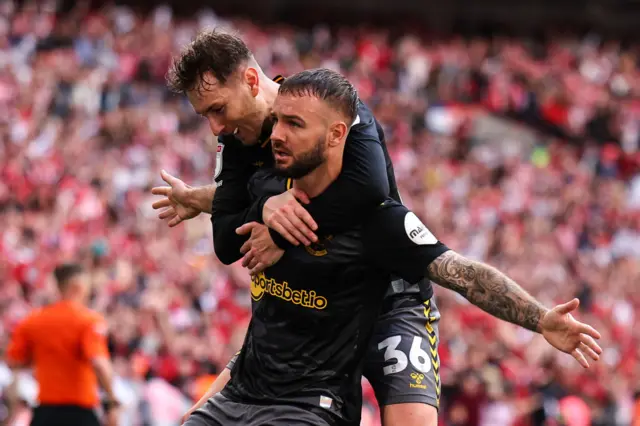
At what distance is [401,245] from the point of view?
14.4 feet

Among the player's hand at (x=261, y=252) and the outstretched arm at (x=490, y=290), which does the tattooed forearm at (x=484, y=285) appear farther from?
the player's hand at (x=261, y=252)

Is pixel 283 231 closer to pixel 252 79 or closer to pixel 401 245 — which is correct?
pixel 401 245

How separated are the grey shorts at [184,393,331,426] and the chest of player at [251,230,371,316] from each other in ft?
1.25

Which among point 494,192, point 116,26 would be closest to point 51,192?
point 116,26

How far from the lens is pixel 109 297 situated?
11.2 metres

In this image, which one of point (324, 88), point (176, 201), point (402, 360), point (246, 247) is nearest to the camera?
point (324, 88)

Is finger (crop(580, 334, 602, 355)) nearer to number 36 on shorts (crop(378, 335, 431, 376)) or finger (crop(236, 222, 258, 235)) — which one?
number 36 on shorts (crop(378, 335, 431, 376))

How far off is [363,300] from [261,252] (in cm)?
44

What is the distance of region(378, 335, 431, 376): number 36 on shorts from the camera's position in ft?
16.4

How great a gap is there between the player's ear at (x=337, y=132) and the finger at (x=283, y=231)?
1.19 feet

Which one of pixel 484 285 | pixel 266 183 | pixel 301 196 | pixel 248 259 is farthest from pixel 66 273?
pixel 484 285

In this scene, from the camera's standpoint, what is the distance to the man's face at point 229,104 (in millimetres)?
4664

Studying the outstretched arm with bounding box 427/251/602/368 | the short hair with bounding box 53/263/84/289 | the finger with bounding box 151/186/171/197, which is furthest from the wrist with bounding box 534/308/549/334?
the short hair with bounding box 53/263/84/289

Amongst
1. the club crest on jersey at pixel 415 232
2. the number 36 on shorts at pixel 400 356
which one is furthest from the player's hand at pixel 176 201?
the club crest on jersey at pixel 415 232
